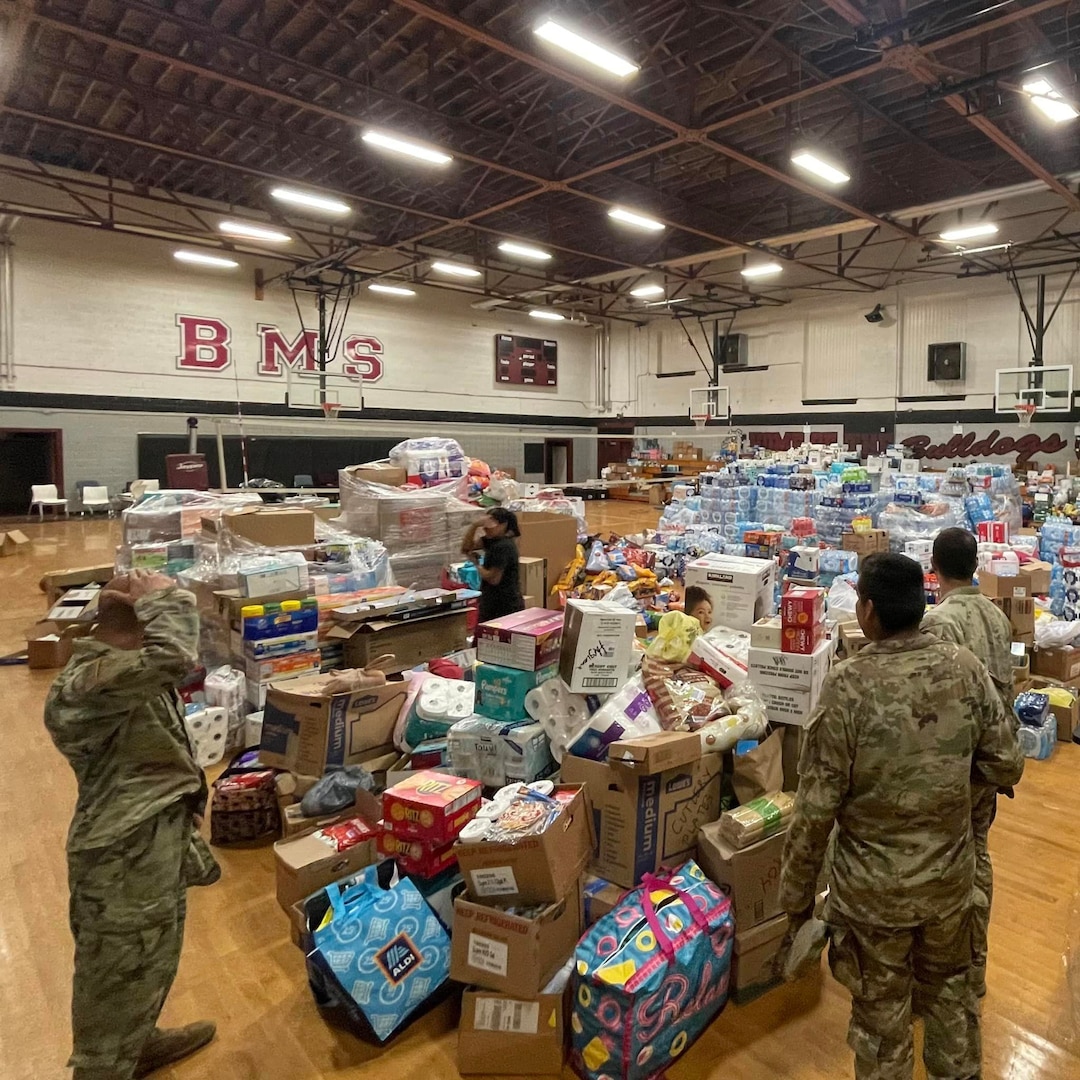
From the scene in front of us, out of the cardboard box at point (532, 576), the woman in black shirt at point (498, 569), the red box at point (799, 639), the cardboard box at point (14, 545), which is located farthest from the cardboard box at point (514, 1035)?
the cardboard box at point (14, 545)

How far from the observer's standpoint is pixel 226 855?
3240 mm

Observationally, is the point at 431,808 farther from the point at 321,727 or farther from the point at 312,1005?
the point at 321,727

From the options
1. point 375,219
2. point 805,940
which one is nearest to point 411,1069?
point 805,940

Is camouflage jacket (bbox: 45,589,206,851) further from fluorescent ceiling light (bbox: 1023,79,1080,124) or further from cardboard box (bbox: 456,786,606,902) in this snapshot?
fluorescent ceiling light (bbox: 1023,79,1080,124)

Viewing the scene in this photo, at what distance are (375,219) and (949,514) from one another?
12.2 m

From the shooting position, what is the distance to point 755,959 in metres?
2.30

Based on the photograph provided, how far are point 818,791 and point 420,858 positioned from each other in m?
1.41

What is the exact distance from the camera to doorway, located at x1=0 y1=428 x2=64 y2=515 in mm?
14766

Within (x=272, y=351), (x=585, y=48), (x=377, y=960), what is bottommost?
(x=377, y=960)

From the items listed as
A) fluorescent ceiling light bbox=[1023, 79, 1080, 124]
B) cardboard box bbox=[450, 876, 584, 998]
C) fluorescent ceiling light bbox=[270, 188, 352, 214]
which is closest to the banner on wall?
fluorescent ceiling light bbox=[270, 188, 352, 214]

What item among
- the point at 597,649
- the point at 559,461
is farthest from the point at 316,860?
the point at 559,461

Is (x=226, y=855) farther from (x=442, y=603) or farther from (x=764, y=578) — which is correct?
(x=764, y=578)

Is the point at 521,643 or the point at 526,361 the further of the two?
the point at 526,361

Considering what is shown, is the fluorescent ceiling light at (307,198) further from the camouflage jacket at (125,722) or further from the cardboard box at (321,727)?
the camouflage jacket at (125,722)
